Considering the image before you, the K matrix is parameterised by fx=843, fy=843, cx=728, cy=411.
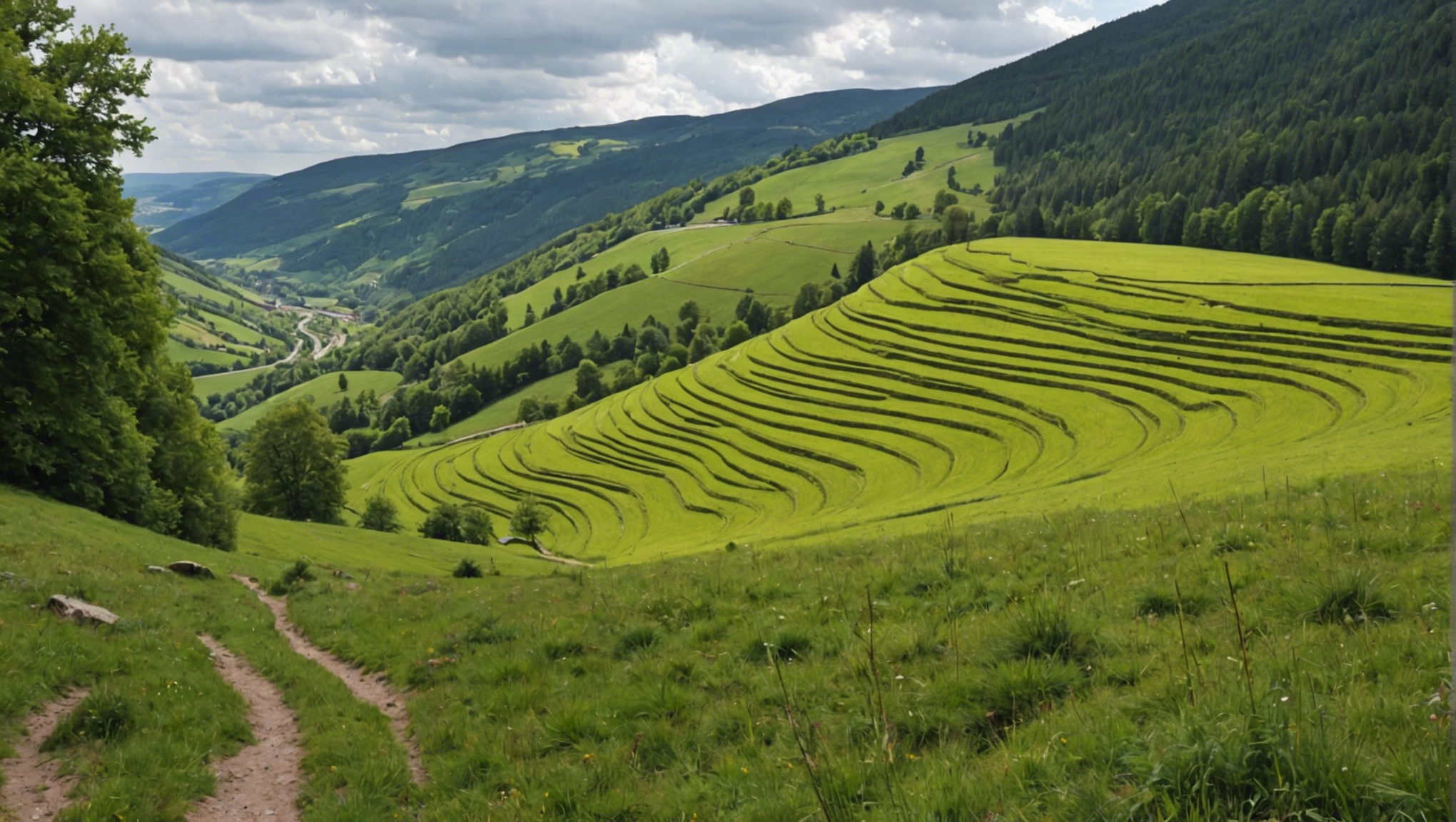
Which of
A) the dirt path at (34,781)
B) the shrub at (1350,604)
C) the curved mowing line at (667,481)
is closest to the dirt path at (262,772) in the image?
the dirt path at (34,781)

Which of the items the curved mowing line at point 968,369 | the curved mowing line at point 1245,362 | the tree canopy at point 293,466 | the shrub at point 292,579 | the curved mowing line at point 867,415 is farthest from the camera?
the curved mowing line at point 867,415

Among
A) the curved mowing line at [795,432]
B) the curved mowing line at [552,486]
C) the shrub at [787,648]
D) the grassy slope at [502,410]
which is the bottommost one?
the grassy slope at [502,410]

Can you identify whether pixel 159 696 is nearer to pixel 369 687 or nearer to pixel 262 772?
pixel 262 772

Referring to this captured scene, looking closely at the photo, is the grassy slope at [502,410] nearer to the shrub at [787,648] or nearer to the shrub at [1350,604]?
the shrub at [787,648]

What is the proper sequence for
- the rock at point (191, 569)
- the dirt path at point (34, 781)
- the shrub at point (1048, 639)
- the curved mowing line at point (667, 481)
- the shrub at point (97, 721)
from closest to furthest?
the shrub at point (1048, 639) → the dirt path at point (34, 781) → the shrub at point (97, 721) → the rock at point (191, 569) → the curved mowing line at point (667, 481)

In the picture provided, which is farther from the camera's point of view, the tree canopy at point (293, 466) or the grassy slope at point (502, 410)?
the grassy slope at point (502, 410)

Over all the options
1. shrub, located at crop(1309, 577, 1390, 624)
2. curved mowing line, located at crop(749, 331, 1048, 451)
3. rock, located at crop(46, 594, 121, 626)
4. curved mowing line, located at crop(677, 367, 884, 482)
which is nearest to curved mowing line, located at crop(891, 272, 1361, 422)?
curved mowing line, located at crop(749, 331, 1048, 451)

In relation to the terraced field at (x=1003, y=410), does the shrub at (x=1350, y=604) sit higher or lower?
higher

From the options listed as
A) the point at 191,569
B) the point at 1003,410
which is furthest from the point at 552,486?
the point at 191,569

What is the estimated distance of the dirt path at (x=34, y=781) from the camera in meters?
7.66

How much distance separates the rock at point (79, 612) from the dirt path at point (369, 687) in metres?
2.94

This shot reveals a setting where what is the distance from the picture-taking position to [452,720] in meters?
9.46

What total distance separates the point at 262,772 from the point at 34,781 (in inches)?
78.8

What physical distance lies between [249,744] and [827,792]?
8033 millimetres
